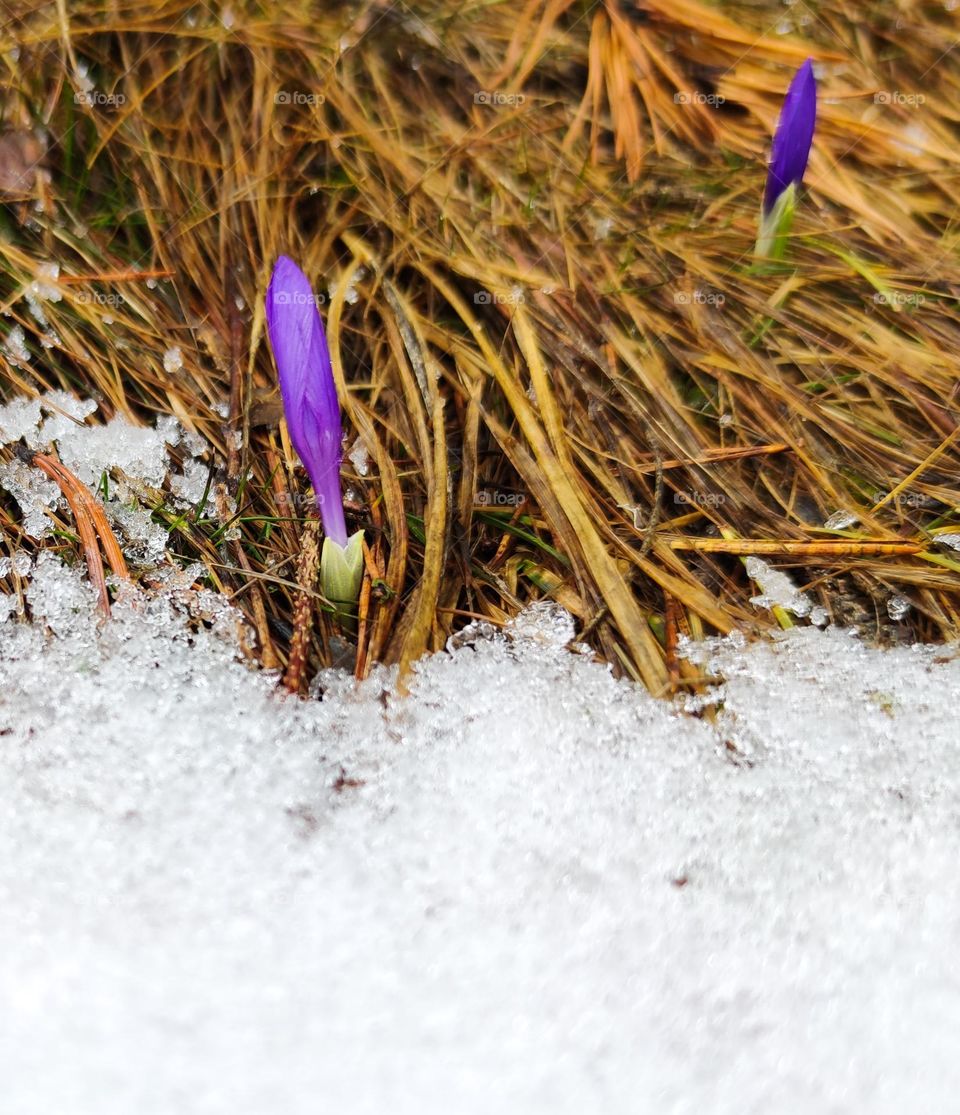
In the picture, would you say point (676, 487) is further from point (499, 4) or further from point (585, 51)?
point (499, 4)

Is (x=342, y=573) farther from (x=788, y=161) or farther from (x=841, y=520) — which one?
(x=788, y=161)

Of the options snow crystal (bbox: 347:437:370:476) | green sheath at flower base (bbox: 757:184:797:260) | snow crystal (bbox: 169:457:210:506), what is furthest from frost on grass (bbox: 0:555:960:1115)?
green sheath at flower base (bbox: 757:184:797:260)

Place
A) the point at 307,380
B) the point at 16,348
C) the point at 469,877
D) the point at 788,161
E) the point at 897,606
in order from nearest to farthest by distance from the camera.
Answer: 1. the point at 469,877
2. the point at 307,380
3. the point at 897,606
4. the point at 16,348
5. the point at 788,161

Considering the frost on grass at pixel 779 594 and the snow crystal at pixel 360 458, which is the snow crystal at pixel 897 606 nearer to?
the frost on grass at pixel 779 594

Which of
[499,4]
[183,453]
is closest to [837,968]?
[183,453]

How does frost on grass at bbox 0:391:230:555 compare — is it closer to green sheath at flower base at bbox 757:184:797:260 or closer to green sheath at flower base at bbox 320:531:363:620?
green sheath at flower base at bbox 320:531:363:620

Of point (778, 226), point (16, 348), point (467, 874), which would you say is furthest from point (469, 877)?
point (778, 226)

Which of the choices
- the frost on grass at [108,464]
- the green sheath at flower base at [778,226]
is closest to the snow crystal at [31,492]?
the frost on grass at [108,464]

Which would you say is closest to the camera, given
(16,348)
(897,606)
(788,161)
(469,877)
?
(469,877)
